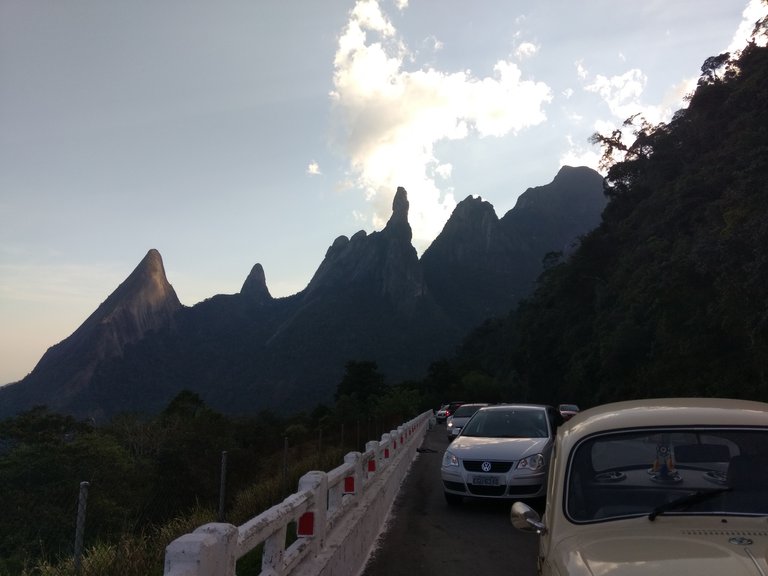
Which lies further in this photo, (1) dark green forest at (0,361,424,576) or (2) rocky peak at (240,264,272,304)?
(2) rocky peak at (240,264,272,304)

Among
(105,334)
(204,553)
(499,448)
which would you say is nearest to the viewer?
(204,553)

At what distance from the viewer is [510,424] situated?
34.2ft

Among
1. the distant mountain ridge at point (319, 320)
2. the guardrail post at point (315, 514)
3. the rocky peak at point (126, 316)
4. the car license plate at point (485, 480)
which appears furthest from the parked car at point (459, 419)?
the rocky peak at point (126, 316)

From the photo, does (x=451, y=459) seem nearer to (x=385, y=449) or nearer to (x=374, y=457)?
(x=374, y=457)

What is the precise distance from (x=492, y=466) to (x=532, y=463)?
562 millimetres

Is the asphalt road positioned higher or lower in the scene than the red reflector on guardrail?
lower

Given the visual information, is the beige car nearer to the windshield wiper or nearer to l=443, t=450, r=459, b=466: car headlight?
the windshield wiper

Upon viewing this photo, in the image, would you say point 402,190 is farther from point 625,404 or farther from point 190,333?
point 625,404

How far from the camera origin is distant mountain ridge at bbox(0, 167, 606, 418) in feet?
433

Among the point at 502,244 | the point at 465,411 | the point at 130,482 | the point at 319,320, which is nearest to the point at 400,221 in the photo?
the point at 502,244

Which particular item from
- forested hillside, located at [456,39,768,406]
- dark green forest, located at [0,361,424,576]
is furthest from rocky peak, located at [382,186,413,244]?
dark green forest, located at [0,361,424,576]

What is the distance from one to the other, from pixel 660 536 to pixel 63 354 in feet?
536

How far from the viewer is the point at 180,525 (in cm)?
780

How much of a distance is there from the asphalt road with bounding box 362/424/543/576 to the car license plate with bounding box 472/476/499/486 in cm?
46
